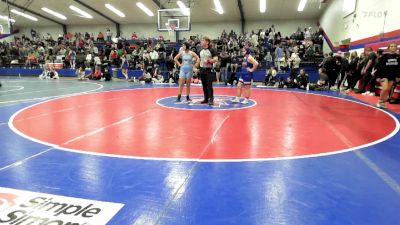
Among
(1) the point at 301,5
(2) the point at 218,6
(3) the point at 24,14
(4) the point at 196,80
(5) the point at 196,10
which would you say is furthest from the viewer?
(3) the point at 24,14

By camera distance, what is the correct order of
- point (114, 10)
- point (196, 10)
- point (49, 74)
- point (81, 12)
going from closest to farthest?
point (49, 74)
point (196, 10)
point (114, 10)
point (81, 12)

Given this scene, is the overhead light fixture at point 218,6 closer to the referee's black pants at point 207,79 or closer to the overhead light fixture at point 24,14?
the referee's black pants at point 207,79

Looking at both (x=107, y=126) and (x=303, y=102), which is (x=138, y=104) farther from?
(x=303, y=102)

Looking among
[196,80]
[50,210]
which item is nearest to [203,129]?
[50,210]

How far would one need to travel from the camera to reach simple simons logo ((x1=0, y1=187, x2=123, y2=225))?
2.64m

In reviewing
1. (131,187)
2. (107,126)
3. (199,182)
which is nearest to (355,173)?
(199,182)

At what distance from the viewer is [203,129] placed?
5.99 metres

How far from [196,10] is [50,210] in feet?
91.0

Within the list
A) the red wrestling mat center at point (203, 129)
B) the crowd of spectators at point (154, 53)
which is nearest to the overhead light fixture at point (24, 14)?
the crowd of spectators at point (154, 53)

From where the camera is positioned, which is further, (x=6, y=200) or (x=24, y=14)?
(x=24, y=14)

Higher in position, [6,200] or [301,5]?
[301,5]

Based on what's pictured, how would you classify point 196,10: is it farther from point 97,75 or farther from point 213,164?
point 213,164

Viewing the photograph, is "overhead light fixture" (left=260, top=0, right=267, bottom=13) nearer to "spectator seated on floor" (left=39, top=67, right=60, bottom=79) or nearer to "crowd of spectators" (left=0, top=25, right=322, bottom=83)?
"crowd of spectators" (left=0, top=25, right=322, bottom=83)

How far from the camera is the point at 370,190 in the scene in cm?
328
